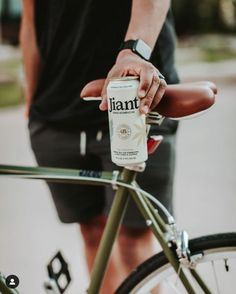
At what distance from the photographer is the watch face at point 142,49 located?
131 cm

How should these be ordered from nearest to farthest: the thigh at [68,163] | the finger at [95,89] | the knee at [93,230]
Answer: the finger at [95,89]
the thigh at [68,163]
the knee at [93,230]

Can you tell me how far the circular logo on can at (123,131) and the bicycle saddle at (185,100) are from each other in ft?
0.37

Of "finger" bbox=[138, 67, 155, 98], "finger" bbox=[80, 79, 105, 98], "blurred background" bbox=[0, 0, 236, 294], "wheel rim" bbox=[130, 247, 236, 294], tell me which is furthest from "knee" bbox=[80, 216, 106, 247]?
"finger" bbox=[138, 67, 155, 98]

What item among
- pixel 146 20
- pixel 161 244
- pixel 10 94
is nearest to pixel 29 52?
pixel 146 20

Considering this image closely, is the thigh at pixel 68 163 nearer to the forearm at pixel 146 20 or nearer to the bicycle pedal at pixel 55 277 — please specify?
the bicycle pedal at pixel 55 277

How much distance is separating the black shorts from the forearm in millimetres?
324

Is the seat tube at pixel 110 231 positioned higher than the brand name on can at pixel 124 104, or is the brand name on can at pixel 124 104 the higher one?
the brand name on can at pixel 124 104

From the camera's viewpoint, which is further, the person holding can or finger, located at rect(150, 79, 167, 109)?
the person holding can

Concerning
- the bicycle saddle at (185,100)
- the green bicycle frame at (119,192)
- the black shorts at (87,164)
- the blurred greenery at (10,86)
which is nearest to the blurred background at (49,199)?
the blurred greenery at (10,86)

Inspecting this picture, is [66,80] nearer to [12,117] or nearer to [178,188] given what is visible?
[178,188]

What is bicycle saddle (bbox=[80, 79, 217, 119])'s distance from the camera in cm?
124

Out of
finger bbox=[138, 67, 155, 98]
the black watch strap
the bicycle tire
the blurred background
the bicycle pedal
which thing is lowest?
the blurred background

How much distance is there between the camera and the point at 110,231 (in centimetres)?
145

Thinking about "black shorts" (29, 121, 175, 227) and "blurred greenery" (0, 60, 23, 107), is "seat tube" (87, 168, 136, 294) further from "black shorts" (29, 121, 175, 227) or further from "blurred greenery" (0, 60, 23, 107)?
"blurred greenery" (0, 60, 23, 107)
